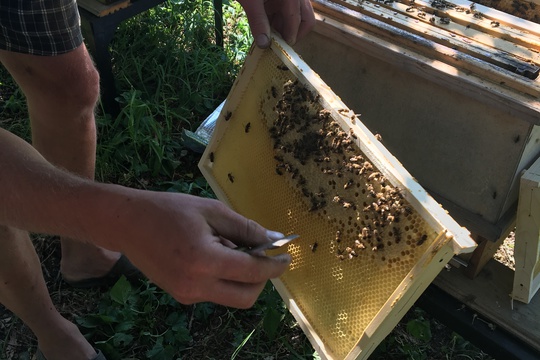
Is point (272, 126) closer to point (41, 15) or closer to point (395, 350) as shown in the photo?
point (41, 15)

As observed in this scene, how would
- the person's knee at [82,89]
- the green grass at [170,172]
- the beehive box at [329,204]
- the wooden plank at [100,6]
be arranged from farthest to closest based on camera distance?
the wooden plank at [100,6], the green grass at [170,172], the person's knee at [82,89], the beehive box at [329,204]

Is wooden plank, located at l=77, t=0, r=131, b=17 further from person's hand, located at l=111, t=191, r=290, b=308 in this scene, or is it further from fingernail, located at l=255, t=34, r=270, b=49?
person's hand, located at l=111, t=191, r=290, b=308

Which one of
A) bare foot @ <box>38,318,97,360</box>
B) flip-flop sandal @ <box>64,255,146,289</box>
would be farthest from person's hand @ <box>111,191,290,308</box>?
flip-flop sandal @ <box>64,255,146,289</box>

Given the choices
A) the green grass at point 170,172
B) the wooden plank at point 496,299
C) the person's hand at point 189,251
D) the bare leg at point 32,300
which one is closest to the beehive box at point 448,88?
the wooden plank at point 496,299

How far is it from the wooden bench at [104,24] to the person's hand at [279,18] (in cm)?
114

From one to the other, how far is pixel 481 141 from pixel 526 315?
0.68 metres

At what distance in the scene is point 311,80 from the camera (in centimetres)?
169

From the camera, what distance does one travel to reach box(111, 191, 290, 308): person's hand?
1.09m

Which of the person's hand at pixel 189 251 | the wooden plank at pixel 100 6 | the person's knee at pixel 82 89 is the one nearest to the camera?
the person's hand at pixel 189 251

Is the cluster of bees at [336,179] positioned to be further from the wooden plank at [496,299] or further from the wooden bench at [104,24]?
the wooden bench at [104,24]

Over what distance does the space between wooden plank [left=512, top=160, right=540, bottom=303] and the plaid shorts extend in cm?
155

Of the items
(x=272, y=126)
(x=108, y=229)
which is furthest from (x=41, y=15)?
(x=108, y=229)

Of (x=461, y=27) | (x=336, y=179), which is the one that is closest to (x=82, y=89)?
(x=336, y=179)

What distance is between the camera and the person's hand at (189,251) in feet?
3.59
